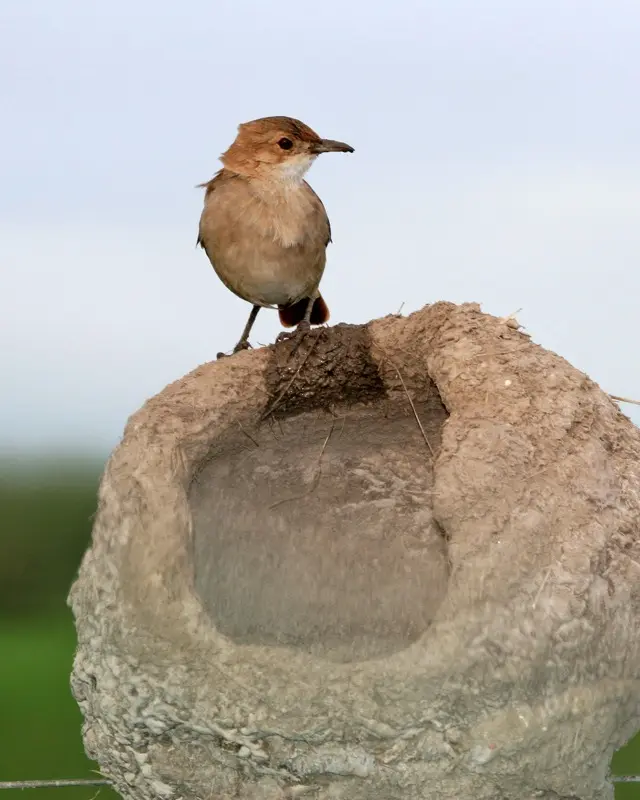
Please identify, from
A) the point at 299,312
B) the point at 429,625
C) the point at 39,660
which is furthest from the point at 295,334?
the point at 39,660

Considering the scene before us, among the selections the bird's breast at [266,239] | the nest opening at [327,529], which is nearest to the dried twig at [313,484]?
the nest opening at [327,529]

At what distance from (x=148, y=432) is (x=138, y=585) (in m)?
0.50

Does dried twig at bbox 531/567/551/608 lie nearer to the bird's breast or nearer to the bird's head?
the bird's breast

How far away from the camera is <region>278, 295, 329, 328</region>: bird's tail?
4.64 m

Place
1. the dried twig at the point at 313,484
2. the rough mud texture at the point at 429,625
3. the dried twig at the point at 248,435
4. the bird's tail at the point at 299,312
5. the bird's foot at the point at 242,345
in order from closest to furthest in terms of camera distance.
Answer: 1. the rough mud texture at the point at 429,625
2. the dried twig at the point at 248,435
3. the dried twig at the point at 313,484
4. the bird's foot at the point at 242,345
5. the bird's tail at the point at 299,312

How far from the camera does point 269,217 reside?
13.8 ft

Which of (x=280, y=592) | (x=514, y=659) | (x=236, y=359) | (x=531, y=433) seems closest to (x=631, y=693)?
(x=514, y=659)

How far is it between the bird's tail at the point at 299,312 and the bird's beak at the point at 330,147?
0.69m

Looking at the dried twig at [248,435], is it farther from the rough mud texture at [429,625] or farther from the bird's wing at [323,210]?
the bird's wing at [323,210]

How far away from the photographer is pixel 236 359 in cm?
357

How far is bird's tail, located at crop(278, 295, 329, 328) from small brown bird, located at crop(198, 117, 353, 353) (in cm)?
26

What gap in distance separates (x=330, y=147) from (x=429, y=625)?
1.97 metres

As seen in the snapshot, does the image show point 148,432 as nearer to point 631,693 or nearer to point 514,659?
point 514,659

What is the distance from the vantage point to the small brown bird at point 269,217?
165 inches
